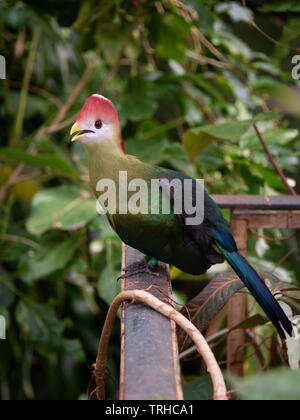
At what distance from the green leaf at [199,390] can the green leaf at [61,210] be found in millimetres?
663

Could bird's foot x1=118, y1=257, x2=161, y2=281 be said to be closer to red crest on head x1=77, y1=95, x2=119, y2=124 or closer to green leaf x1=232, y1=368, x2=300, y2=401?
red crest on head x1=77, y1=95, x2=119, y2=124

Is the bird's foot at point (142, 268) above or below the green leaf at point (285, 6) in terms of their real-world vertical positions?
below

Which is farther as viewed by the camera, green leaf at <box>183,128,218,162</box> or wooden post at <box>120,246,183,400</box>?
green leaf at <box>183,128,218,162</box>

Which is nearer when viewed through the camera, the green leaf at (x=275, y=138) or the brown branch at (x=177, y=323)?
the brown branch at (x=177, y=323)

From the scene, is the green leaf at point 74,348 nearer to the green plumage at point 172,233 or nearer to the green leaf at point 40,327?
the green leaf at point 40,327

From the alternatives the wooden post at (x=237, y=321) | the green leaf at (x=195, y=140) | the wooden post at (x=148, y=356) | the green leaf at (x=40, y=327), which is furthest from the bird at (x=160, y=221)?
the green leaf at (x=40, y=327)

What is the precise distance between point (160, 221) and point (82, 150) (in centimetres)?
101

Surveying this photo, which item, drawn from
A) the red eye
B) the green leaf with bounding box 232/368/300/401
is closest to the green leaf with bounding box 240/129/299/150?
the red eye

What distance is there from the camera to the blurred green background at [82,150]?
58.0 inches

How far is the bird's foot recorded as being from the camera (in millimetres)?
910

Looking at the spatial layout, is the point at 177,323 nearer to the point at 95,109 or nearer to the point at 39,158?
the point at 95,109

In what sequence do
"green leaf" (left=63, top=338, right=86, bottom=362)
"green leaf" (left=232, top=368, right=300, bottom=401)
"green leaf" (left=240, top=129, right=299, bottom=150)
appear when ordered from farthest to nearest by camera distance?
1. "green leaf" (left=63, top=338, right=86, bottom=362)
2. "green leaf" (left=240, top=129, right=299, bottom=150)
3. "green leaf" (left=232, top=368, right=300, bottom=401)

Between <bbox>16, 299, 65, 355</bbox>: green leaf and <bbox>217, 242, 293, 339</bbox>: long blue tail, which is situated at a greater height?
<bbox>16, 299, 65, 355</bbox>: green leaf

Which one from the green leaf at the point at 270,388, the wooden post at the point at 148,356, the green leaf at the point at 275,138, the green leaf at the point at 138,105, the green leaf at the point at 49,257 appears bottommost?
the green leaf at the point at 270,388
